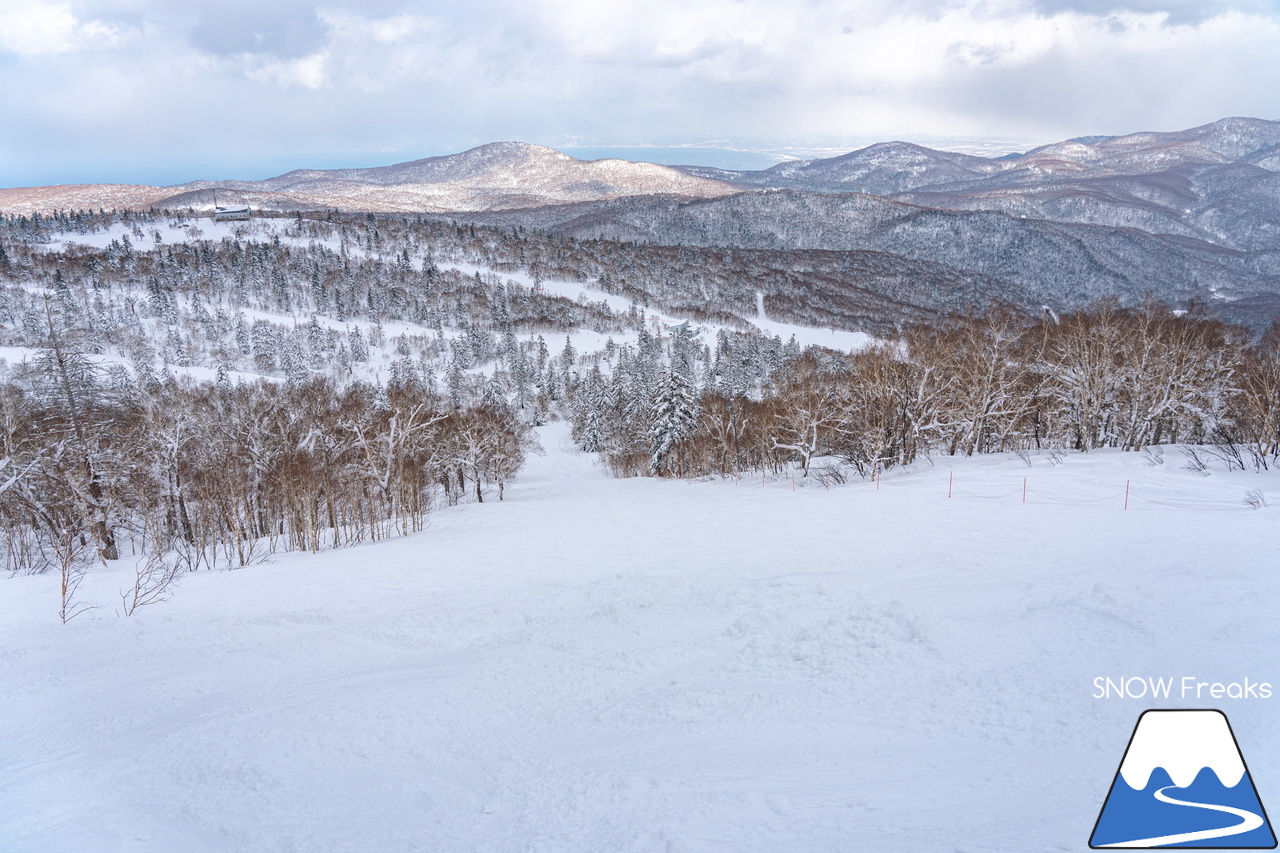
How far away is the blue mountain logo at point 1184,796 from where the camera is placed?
3852mm

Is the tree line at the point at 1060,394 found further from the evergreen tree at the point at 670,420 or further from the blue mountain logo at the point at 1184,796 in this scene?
the blue mountain logo at the point at 1184,796

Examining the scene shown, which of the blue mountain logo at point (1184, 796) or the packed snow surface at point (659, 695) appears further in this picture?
the packed snow surface at point (659, 695)

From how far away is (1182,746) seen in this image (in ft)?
13.9

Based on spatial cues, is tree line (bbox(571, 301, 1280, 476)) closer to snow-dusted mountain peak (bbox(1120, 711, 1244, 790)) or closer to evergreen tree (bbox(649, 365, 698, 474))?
evergreen tree (bbox(649, 365, 698, 474))

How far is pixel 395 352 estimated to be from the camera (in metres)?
147

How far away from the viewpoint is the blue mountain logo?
3852 millimetres

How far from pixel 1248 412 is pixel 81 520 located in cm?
4693

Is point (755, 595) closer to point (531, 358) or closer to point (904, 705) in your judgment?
point (904, 705)

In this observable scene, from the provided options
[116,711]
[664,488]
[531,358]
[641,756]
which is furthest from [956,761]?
[531,358]

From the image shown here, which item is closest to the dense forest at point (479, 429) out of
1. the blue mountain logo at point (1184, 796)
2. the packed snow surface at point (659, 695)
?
the packed snow surface at point (659, 695)

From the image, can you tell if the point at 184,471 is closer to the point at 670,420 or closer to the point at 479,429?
the point at 479,429

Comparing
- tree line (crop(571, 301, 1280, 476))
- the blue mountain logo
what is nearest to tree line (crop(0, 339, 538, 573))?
the blue mountain logo

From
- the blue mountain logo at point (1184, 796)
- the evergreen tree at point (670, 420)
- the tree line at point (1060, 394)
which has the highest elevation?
the blue mountain logo at point (1184, 796)

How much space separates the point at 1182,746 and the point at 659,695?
4931 mm
